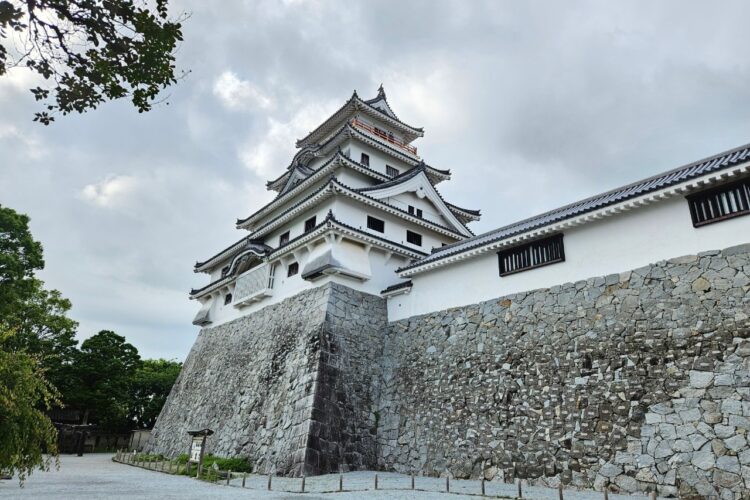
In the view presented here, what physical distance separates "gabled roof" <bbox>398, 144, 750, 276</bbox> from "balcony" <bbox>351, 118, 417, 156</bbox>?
9425 millimetres

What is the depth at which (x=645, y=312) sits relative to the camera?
9.45m

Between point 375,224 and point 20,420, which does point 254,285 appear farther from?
point 20,420

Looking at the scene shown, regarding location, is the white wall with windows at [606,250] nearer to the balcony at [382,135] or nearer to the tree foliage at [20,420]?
the tree foliage at [20,420]

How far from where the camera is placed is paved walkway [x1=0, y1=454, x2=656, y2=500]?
8.70 meters

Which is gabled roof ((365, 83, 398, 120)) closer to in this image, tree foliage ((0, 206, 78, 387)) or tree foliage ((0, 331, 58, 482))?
tree foliage ((0, 206, 78, 387))

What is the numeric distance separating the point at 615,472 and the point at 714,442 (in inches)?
70.9

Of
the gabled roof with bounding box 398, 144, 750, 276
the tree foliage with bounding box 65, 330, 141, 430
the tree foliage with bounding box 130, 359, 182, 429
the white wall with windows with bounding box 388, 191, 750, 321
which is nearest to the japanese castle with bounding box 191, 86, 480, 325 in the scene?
the gabled roof with bounding box 398, 144, 750, 276

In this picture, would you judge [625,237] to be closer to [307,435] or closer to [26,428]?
[307,435]

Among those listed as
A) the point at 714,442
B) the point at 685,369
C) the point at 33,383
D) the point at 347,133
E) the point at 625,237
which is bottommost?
the point at 714,442

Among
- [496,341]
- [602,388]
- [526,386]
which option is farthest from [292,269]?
[602,388]

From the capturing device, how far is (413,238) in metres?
18.5

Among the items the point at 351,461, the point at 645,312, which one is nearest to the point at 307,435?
the point at 351,461

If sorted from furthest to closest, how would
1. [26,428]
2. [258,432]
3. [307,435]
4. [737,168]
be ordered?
[258,432] < [307,435] < [737,168] < [26,428]

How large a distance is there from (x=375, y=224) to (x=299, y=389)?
23.0 ft
